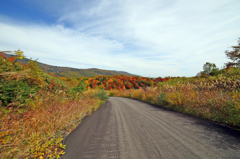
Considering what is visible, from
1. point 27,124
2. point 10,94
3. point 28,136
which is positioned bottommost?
point 28,136

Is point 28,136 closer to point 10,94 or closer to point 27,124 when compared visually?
point 27,124

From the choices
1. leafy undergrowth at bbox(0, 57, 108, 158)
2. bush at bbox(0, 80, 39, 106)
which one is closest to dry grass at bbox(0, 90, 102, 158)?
leafy undergrowth at bbox(0, 57, 108, 158)

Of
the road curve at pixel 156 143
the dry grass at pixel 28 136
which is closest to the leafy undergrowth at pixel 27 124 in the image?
the dry grass at pixel 28 136

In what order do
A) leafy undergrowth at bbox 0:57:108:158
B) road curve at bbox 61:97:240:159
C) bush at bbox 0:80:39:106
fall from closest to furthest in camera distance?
leafy undergrowth at bbox 0:57:108:158 < road curve at bbox 61:97:240:159 < bush at bbox 0:80:39:106

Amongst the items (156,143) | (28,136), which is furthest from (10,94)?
(156,143)

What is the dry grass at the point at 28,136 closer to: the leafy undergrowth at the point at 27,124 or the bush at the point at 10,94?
the leafy undergrowth at the point at 27,124

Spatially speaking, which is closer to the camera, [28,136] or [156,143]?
[28,136]

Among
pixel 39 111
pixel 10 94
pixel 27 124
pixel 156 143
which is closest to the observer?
pixel 156 143

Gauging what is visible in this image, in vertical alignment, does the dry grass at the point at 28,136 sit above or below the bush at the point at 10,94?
below

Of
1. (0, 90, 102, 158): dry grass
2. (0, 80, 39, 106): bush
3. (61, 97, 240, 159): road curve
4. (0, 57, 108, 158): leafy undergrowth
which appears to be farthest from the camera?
(0, 80, 39, 106): bush

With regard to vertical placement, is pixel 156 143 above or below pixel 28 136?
below

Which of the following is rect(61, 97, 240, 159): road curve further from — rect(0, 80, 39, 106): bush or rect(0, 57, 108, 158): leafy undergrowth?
rect(0, 80, 39, 106): bush

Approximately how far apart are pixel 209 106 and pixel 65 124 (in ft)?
25.2

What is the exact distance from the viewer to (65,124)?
4.96 meters
